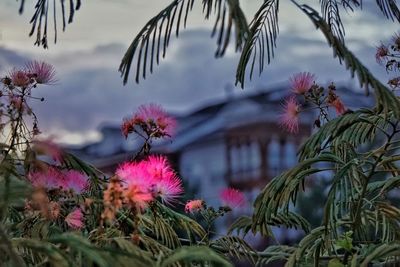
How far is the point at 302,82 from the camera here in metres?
1.77

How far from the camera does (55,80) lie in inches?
61.7

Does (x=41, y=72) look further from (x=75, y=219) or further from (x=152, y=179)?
(x=152, y=179)

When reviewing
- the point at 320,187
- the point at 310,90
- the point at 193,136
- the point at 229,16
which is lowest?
the point at 320,187

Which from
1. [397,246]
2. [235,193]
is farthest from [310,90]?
[397,246]

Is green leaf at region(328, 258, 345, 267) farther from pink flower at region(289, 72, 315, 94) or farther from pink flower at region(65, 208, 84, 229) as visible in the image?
pink flower at region(65, 208, 84, 229)

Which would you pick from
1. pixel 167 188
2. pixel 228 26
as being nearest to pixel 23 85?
pixel 167 188

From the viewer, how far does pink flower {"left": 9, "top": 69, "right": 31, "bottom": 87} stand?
1.55 meters

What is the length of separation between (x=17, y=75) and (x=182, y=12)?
419 millimetres

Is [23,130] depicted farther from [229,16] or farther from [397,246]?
[397,246]

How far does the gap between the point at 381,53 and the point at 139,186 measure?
39.5 inches

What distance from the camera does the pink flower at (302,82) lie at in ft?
5.78

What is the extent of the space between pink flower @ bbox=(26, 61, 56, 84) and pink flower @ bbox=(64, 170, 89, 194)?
20 cm

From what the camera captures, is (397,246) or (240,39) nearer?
(240,39)

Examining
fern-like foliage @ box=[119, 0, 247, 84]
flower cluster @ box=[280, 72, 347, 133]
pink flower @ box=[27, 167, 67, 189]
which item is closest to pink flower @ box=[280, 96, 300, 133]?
flower cluster @ box=[280, 72, 347, 133]
